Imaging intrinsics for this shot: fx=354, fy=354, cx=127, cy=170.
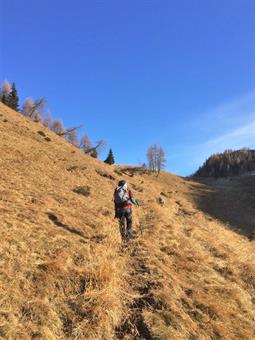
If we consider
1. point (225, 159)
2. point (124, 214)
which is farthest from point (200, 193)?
point (225, 159)

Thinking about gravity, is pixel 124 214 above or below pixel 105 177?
below

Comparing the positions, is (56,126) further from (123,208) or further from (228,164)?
(123,208)

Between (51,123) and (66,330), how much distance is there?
11770 centimetres

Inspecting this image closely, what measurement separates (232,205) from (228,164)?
102 metres

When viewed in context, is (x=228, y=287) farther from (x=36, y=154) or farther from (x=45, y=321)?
(x=36, y=154)

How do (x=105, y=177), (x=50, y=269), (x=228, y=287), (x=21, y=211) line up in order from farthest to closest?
(x=105, y=177)
(x=21, y=211)
(x=228, y=287)
(x=50, y=269)

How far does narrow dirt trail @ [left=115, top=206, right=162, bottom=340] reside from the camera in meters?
7.46

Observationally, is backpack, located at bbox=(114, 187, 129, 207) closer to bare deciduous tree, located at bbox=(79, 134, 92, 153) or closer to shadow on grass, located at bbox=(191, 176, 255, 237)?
shadow on grass, located at bbox=(191, 176, 255, 237)

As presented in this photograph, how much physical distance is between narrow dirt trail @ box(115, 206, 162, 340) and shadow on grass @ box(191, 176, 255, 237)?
100 feet

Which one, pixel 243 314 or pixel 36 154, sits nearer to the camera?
pixel 243 314

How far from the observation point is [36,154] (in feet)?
93.8

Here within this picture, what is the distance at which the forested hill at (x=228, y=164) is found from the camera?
151 meters

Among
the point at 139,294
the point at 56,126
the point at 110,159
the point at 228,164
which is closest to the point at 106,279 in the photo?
the point at 139,294

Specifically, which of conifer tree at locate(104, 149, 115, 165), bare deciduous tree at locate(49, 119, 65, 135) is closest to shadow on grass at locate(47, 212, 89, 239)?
conifer tree at locate(104, 149, 115, 165)
